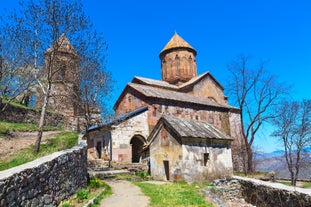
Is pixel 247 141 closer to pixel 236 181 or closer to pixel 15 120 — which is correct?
pixel 236 181

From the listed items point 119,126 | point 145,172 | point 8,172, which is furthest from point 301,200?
point 119,126

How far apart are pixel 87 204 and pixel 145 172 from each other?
7.84 metres

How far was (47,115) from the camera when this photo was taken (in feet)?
66.1

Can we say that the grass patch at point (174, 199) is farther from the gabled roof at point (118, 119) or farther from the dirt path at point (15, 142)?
the gabled roof at point (118, 119)

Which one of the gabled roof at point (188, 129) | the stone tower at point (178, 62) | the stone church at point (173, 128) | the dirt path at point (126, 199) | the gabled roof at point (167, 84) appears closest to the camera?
the dirt path at point (126, 199)

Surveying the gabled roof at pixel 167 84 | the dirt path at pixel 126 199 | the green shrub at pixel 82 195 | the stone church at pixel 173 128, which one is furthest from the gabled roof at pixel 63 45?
the gabled roof at pixel 167 84

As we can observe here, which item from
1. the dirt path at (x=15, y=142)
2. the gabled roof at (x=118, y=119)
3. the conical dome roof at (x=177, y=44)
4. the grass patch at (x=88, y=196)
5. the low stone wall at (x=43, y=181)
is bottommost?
the grass patch at (x=88, y=196)

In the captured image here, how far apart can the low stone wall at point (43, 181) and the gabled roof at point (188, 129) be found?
5352mm

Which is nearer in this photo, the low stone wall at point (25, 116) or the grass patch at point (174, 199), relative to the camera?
the grass patch at point (174, 199)

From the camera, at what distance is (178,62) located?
2766 cm

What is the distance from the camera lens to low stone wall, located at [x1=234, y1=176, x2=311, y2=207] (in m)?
6.66

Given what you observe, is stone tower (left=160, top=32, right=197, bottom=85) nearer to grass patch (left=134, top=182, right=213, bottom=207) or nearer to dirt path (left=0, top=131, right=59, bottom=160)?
dirt path (left=0, top=131, right=59, bottom=160)

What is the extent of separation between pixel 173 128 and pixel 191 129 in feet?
3.75

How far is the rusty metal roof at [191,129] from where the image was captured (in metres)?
11.4
